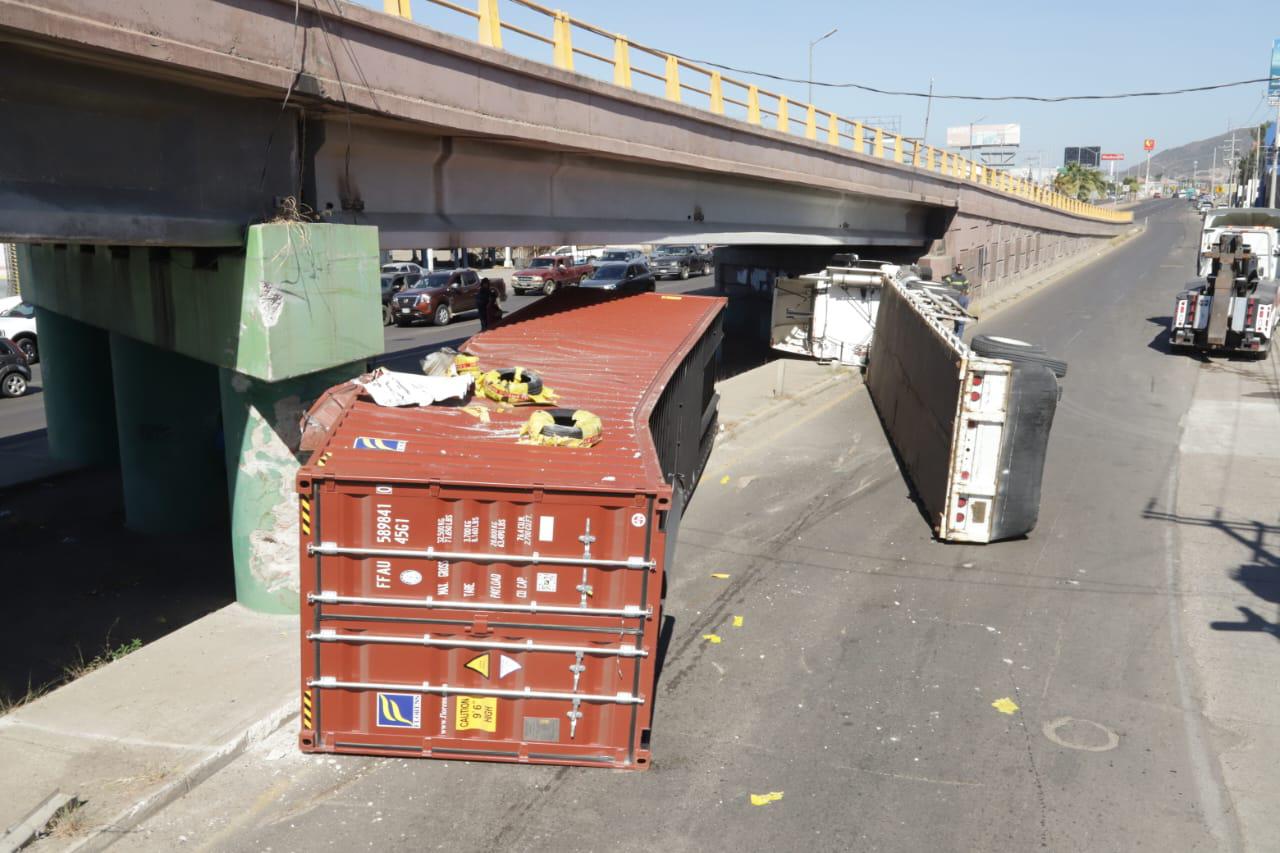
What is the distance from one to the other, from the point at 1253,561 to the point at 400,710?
948cm

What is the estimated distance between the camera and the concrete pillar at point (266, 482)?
9.27m

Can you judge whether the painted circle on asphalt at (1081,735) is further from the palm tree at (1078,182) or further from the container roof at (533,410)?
the palm tree at (1078,182)

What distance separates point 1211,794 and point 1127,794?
550mm

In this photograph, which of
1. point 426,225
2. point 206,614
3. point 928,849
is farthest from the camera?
point 426,225

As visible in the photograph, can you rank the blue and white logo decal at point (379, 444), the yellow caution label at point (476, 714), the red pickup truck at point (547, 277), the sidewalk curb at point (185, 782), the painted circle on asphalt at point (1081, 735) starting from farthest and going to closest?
the red pickup truck at point (547, 277)
the painted circle on asphalt at point (1081, 735)
the blue and white logo decal at point (379, 444)
the yellow caution label at point (476, 714)
the sidewalk curb at point (185, 782)

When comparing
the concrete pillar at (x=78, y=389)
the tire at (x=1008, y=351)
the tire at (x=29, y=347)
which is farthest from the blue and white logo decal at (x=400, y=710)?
the tire at (x=29, y=347)

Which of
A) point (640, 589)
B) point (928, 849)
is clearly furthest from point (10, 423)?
point (928, 849)

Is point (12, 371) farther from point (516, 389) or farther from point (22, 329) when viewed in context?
point (516, 389)

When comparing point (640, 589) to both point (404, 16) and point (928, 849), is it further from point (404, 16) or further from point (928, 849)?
point (404, 16)

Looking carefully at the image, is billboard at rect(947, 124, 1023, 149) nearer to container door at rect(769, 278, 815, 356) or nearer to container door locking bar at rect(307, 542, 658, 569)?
container door at rect(769, 278, 815, 356)

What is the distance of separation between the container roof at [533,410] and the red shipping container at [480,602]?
4 centimetres

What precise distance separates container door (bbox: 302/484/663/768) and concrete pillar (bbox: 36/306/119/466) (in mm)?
11309

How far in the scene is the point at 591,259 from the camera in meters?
48.2

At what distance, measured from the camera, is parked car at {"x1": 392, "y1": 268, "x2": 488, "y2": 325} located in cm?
3391
